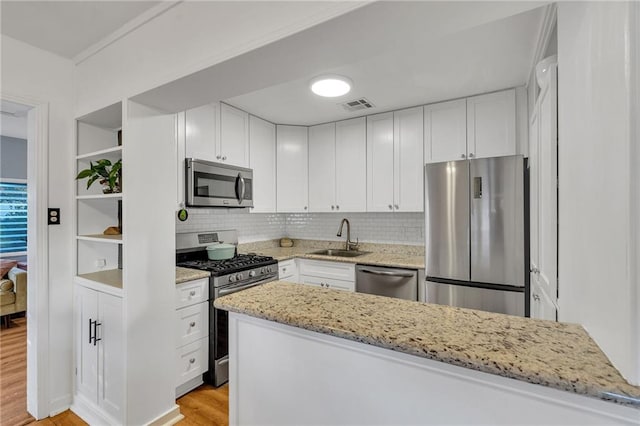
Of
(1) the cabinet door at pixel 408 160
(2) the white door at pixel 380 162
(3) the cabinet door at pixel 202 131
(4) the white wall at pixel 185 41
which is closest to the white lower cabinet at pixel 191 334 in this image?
(3) the cabinet door at pixel 202 131

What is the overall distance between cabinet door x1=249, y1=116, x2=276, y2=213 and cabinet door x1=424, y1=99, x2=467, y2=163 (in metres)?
1.72

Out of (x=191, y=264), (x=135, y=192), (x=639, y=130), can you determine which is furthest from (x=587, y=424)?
(x=191, y=264)

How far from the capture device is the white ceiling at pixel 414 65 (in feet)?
3.49

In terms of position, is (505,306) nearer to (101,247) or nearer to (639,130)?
(639,130)

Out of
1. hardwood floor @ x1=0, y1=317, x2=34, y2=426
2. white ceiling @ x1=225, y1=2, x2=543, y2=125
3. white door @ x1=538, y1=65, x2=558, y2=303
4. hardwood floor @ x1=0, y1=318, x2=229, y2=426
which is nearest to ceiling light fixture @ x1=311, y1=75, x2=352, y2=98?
white ceiling @ x1=225, y1=2, x2=543, y2=125

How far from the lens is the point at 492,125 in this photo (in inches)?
108

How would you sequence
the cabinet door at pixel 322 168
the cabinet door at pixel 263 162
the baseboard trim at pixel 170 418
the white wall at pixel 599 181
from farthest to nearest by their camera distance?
the cabinet door at pixel 322 168
the cabinet door at pixel 263 162
the baseboard trim at pixel 170 418
the white wall at pixel 599 181

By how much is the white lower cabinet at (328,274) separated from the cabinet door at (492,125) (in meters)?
1.64

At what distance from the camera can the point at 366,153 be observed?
3.38 m

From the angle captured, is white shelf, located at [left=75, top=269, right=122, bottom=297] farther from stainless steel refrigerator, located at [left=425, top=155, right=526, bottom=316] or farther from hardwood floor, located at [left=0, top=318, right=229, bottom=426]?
stainless steel refrigerator, located at [left=425, top=155, right=526, bottom=316]

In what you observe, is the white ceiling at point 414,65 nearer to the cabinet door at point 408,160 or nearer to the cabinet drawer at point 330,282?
the cabinet door at point 408,160

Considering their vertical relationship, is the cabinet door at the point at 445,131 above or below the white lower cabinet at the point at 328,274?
above

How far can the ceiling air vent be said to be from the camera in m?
2.94

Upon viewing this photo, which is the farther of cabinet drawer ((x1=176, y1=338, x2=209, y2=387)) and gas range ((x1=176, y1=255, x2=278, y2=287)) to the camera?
gas range ((x1=176, y1=255, x2=278, y2=287))
